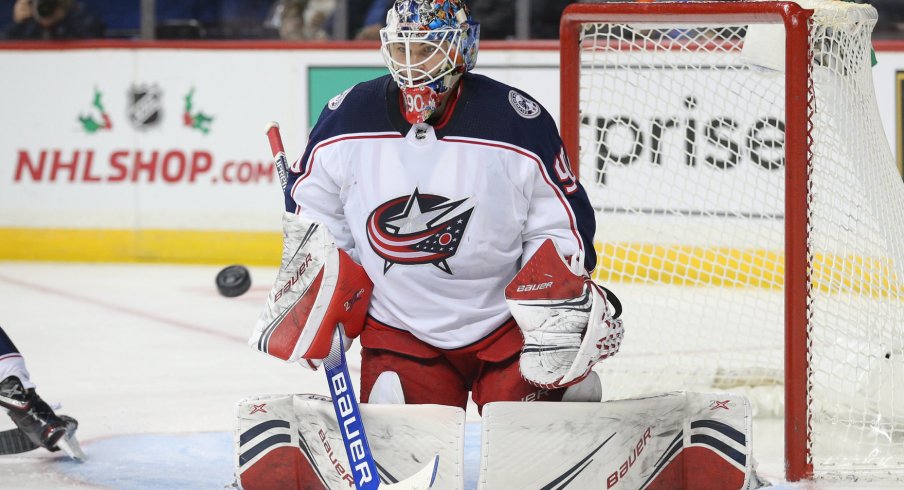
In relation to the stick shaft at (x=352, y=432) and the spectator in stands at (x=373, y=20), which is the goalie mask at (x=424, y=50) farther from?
the spectator in stands at (x=373, y=20)

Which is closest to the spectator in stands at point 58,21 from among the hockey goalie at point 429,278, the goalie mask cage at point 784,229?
the goalie mask cage at point 784,229

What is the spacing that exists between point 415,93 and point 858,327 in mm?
1292

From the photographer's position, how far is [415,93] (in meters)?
2.42

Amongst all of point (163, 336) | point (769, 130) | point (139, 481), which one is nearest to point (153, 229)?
point (163, 336)

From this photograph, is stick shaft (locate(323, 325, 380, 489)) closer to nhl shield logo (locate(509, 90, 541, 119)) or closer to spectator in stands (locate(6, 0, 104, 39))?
nhl shield logo (locate(509, 90, 541, 119))

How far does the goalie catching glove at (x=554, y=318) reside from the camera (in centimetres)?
239

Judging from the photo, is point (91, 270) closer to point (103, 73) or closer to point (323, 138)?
point (103, 73)

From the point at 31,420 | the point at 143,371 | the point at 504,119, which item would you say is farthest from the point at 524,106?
the point at 143,371

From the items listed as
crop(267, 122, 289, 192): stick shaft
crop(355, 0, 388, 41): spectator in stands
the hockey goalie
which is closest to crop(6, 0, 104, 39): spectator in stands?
crop(355, 0, 388, 41): spectator in stands

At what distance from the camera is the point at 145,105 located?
21.0 ft

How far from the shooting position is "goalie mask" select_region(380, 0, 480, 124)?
2.42 metres

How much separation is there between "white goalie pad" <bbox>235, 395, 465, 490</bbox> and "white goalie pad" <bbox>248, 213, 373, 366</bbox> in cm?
13

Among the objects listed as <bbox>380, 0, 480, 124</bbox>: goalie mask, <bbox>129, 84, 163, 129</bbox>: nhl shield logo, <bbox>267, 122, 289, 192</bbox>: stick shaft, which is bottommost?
<bbox>267, 122, 289, 192</bbox>: stick shaft

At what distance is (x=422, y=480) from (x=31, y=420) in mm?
985
